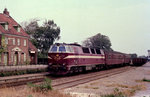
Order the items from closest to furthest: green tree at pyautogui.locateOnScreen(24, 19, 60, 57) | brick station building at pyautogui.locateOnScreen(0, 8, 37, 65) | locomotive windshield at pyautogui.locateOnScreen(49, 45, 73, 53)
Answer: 1. locomotive windshield at pyautogui.locateOnScreen(49, 45, 73, 53)
2. brick station building at pyautogui.locateOnScreen(0, 8, 37, 65)
3. green tree at pyautogui.locateOnScreen(24, 19, 60, 57)

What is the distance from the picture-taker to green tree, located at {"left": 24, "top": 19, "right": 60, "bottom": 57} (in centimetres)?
7850

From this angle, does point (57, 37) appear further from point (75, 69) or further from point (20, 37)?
point (75, 69)

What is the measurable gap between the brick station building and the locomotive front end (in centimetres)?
2067

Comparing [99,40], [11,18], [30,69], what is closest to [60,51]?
[30,69]

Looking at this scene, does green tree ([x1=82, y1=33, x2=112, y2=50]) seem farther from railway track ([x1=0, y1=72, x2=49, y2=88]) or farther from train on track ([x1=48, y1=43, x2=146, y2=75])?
railway track ([x1=0, y1=72, x2=49, y2=88])

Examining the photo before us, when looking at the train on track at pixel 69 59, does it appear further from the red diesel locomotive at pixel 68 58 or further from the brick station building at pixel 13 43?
the brick station building at pixel 13 43

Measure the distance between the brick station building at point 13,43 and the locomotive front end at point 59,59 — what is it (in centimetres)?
2067

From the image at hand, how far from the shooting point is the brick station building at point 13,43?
47031 mm

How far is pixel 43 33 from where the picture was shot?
79.2 meters

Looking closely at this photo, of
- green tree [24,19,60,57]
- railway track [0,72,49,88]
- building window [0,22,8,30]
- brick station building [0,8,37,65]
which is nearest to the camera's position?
railway track [0,72,49,88]

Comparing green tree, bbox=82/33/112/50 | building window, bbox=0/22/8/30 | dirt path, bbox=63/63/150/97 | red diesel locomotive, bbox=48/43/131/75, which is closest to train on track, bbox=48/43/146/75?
red diesel locomotive, bbox=48/43/131/75

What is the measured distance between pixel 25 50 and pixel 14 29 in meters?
5.01

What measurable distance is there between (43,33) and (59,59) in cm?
5409

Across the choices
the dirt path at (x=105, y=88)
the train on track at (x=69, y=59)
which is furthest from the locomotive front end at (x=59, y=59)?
the dirt path at (x=105, y=88)
